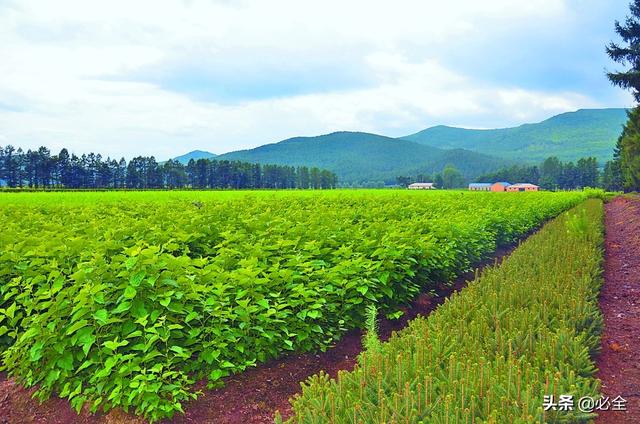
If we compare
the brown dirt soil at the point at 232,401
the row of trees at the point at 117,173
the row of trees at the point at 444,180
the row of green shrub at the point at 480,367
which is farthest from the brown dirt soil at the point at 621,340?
the row of trees at the point at 444,180

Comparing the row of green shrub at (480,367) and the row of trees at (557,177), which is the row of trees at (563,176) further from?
the row of green shrub at (480,367)

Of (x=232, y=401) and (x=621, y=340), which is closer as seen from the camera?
(x=232, y=401)

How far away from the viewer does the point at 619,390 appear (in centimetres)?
364

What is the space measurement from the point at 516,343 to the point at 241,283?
2.73 metres

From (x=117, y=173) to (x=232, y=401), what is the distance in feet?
340

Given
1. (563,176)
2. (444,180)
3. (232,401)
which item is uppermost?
(444,180)

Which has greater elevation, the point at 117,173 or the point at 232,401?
the point at 117,173

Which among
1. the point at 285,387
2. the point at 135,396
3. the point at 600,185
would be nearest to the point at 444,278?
the point at 285,387

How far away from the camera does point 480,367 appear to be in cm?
313

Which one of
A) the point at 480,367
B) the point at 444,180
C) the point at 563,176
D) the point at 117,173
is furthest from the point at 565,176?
the point at 480,367

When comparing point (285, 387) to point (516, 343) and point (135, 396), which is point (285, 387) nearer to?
point (135, 396)

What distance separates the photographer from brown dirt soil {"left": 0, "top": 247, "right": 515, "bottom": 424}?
4211mm

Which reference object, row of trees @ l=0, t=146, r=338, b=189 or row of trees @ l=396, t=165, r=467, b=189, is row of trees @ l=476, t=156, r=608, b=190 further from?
row of trees @ l=0, t=146, r=338, b=189

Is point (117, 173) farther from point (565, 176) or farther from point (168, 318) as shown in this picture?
point (565, 176)
